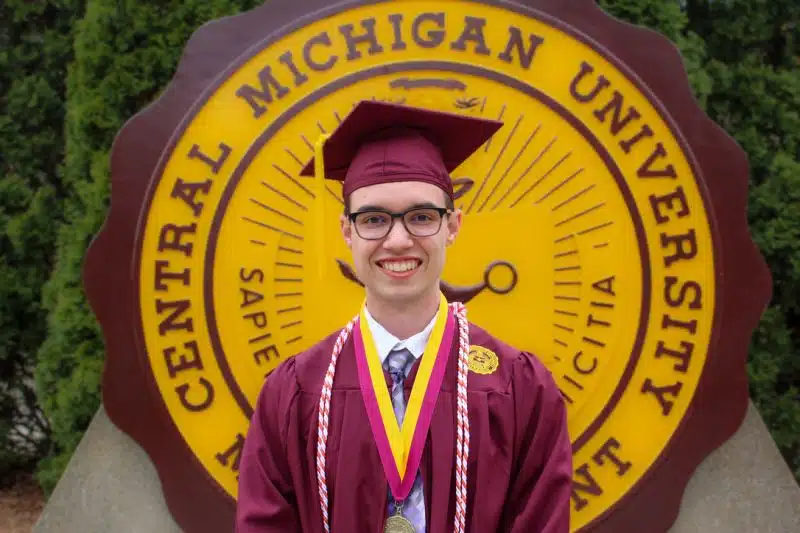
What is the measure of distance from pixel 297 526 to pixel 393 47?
1.83 metres

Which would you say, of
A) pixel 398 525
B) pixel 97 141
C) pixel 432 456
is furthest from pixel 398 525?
pixel 97 141

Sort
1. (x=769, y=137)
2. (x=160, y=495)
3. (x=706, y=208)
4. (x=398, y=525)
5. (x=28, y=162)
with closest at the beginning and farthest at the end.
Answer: (x=398, y=525), (x=706, y=208), (x=160, y=495), (x=769, y=137), (x=28, y=162)

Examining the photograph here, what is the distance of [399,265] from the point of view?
6.35 feet

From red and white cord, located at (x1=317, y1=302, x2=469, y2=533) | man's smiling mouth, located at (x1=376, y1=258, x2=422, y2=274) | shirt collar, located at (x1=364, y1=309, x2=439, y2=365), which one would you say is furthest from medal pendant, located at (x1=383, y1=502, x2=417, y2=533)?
man's smiling mouth, located at (x1=376, y1=258, x2=422, y2=274)

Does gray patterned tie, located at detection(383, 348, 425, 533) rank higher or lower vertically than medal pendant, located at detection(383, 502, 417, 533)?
higher

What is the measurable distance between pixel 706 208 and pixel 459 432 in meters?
1.62

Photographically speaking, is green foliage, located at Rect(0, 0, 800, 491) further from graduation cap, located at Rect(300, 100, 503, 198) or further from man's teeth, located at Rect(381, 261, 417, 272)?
man's teeth, located at Rect(381, 261, 417, 272)

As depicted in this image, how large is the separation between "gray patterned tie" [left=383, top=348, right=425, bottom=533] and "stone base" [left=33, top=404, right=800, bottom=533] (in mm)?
1648

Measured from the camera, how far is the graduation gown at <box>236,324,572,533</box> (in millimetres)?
1892

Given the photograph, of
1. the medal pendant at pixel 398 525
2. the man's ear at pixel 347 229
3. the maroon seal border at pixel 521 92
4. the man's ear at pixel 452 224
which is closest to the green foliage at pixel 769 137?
the maroon seal border at pixel 521 92

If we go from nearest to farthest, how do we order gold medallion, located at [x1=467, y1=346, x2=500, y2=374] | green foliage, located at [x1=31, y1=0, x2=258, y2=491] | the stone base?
1. gold medallion, located at [x1=467, y1=346, x2=500, y2=374]
2. the stone base
3. green foliage, located at [x1=31, y1=0, x2=258, y2=491]

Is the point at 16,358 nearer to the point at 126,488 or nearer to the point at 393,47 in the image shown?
the point at 126,488

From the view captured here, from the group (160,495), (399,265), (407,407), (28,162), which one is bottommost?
(160,495)

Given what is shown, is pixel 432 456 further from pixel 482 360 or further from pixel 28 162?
pixel 28 162
